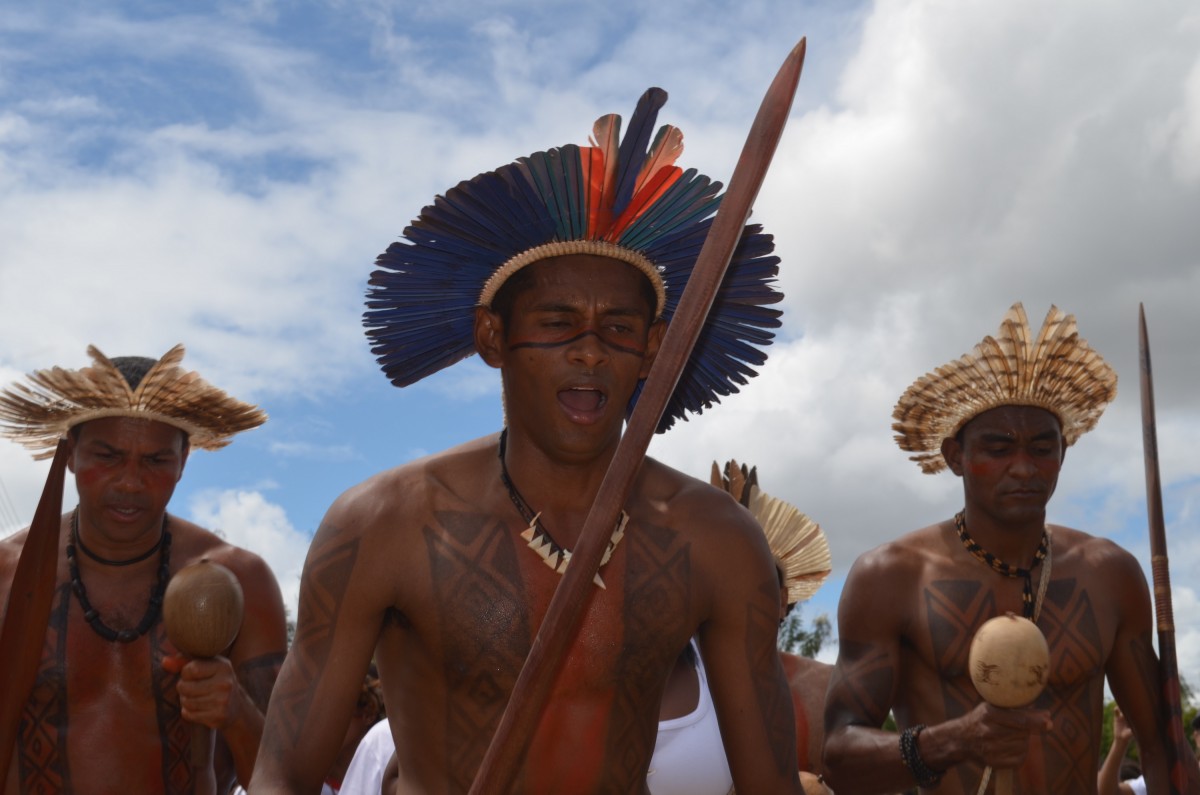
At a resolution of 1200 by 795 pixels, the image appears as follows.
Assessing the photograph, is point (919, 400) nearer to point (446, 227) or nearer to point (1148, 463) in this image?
point (1148, 463)

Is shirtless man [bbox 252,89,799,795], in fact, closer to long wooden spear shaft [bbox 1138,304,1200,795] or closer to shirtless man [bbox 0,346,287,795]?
shirtless man [bbox 0,346,287,795]

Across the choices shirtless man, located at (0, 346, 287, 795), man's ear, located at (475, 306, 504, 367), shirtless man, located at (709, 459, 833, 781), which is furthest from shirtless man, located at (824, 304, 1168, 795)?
man's ear, located at (475, 306, 504, 367)

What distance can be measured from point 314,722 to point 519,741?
0.81m

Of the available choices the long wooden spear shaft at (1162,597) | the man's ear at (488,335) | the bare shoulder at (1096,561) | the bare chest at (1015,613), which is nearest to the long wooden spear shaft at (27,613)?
the man's ear at (488,335)

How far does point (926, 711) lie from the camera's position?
5418mm

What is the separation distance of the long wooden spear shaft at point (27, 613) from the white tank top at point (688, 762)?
6.86 feet

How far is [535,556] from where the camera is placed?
3559 millimetres

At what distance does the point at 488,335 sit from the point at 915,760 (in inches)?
86.9

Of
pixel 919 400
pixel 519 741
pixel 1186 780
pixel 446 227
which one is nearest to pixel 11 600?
pixel 446 227

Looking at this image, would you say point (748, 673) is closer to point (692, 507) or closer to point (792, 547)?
point (692, 507)

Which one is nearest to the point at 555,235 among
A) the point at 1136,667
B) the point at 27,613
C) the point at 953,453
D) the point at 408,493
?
the point at 408,493

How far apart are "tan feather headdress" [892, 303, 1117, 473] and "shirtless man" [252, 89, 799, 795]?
7.00ft

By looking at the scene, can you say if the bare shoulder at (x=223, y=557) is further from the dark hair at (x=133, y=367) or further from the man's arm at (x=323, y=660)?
the man's arm at (x=323, y=660)

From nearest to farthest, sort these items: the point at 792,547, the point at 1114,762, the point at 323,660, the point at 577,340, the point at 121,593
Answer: the point at 323,660 < the point at 577,340 < the point at 121,593 < the point at 792,547 < the point at 1114,762
